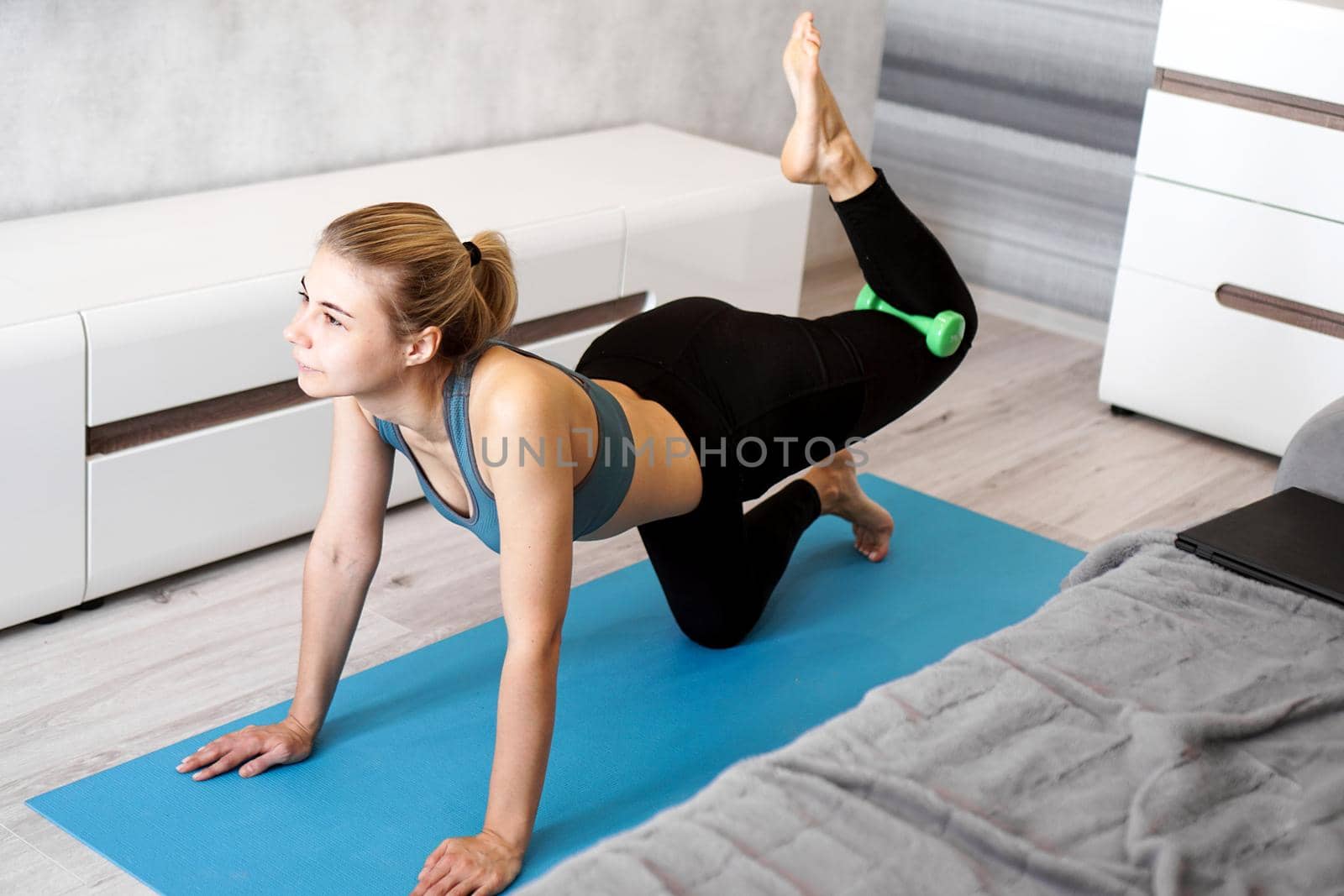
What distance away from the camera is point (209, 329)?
2.19 m

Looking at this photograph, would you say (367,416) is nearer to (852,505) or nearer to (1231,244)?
(852,505)

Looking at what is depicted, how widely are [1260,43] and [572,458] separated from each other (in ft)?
6.14

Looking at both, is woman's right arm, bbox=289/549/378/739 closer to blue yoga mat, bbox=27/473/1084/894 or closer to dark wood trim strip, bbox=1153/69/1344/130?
blue yoga mat, bbox=27/473/1084/894

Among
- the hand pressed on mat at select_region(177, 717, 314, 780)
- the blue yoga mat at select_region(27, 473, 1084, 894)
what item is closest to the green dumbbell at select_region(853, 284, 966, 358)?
the blue yoga mat at select_region(27, 473, 1084, 894)

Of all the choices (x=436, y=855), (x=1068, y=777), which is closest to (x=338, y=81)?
(x=436, y=855)

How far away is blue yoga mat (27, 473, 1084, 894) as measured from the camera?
1702mm

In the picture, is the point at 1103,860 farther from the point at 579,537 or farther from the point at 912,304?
the point at 912,304

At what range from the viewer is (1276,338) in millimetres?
2982

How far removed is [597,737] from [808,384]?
1.81 ft

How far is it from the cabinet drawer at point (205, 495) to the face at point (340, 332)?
69 cm

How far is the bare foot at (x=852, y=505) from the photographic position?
2.41 metres

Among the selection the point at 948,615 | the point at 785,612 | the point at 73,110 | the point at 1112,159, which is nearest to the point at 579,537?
the point at 785,612

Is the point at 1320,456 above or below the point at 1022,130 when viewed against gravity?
below

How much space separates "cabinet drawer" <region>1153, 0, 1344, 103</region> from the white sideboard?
911 mm
